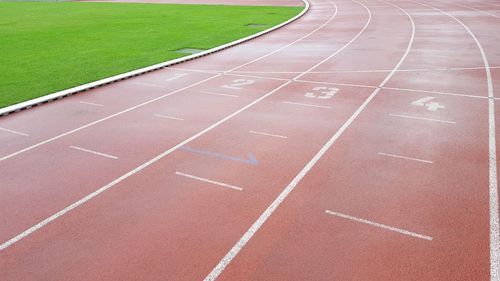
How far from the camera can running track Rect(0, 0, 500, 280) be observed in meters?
5.26

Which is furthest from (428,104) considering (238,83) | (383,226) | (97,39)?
(97,39)

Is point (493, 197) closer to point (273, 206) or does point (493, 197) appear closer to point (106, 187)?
point (273, 206)

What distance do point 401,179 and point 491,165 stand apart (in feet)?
6.05

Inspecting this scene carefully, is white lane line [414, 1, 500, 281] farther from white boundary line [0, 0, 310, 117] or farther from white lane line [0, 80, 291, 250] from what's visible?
white boundary line [0, 0, 310, 117]

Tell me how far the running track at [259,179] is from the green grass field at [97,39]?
2394mm

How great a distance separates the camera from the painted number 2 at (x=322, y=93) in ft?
38.4

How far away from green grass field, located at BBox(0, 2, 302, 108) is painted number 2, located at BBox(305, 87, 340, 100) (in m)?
7.11

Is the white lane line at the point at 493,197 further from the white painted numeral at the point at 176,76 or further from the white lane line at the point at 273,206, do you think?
the white painted numeral at the point at 176,76

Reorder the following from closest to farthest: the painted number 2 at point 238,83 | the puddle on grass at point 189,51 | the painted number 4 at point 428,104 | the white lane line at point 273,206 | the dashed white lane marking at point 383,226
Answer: the white lane line at point 273,206 → the dashed white lane marking at point 383,226 → the painted number 4 at point 428,104 → the painted number 2 at point 238,83 → the puddle on grass at point 189,51

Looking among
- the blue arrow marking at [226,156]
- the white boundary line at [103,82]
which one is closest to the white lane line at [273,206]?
the blue arrow marking at [226,156]

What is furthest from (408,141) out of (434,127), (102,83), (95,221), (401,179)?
(102,83)

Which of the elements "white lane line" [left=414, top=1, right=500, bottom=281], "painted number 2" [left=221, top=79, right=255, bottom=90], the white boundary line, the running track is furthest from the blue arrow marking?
the white boundary line

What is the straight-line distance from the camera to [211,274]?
501cm

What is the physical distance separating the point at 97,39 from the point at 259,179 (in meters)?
17.5
